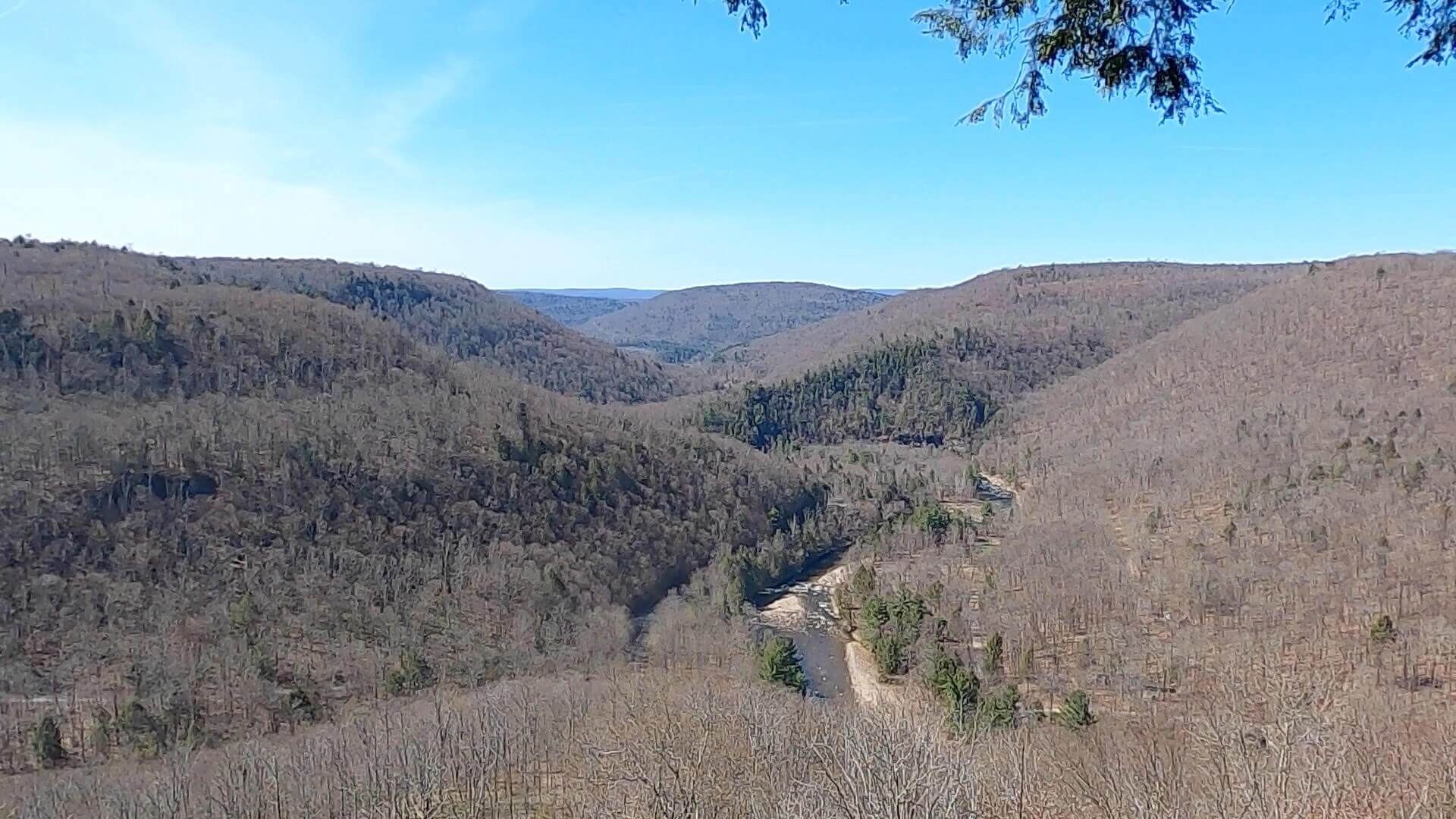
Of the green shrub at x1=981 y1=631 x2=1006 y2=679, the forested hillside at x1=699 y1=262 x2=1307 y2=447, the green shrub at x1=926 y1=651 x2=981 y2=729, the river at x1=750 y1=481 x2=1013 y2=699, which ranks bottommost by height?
the river at x1=750 y1=481 x2=1013 y2=699

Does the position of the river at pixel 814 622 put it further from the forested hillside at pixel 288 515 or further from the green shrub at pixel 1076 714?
the green shrub at pixel 1076 714

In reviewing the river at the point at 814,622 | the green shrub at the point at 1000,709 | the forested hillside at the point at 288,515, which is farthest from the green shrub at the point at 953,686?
the forested hillside at the point at 288,515

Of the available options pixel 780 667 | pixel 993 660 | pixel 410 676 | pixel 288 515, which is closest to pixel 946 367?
pixel 993 660

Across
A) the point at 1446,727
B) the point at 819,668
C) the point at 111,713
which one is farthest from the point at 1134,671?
the point at 111,713

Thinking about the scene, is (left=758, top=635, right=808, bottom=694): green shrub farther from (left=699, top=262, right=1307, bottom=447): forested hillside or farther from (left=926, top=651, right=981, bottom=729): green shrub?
(left=699, top=262, right=1307, bottom=447): forested hillside

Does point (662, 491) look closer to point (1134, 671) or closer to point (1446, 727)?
point (1134, 671)

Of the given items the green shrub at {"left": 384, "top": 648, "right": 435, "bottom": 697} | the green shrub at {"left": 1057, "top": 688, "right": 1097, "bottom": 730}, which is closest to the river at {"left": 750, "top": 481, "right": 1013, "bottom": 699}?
the green shrub at {"left": 1057, "top": 688, "right": 1097, "bottom": 730}
